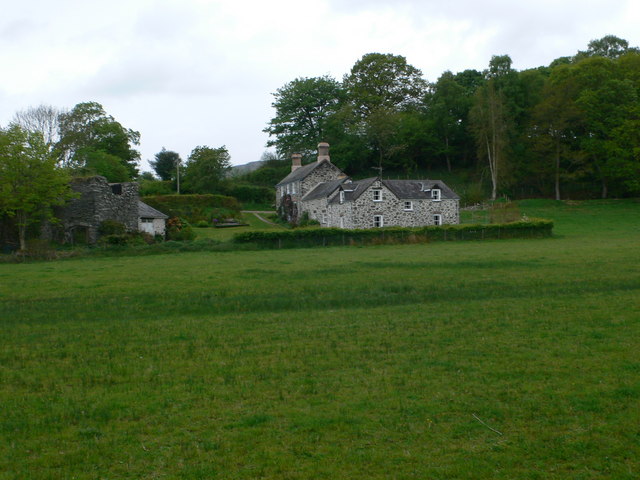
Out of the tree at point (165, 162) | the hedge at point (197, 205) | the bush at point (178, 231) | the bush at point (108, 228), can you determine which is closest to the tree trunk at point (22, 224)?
the bush at point (108, 228)

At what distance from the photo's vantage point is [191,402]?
7977mm

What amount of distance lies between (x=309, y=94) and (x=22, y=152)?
50601 millimetres

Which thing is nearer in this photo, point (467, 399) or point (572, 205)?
point (467, 399)

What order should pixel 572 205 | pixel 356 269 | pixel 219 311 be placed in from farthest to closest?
pixel 572 205 < pixel 356 269 < pixel 219 311

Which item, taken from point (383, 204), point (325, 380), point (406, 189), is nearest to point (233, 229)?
point (383, 204)

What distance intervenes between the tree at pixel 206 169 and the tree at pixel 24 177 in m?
28.9

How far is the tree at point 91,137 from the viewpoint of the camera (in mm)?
64312

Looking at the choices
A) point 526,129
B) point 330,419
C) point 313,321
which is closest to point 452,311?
point 313,321

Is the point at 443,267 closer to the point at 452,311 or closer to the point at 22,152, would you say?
the point at 452,311

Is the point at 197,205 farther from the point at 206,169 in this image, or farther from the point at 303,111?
the point at 303,111

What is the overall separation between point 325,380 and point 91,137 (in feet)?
225

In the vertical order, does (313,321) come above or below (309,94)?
below

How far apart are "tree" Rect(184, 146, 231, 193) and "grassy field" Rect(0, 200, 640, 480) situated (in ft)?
164

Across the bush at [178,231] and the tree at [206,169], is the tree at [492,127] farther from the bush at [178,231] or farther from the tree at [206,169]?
the bush at [178,231]
